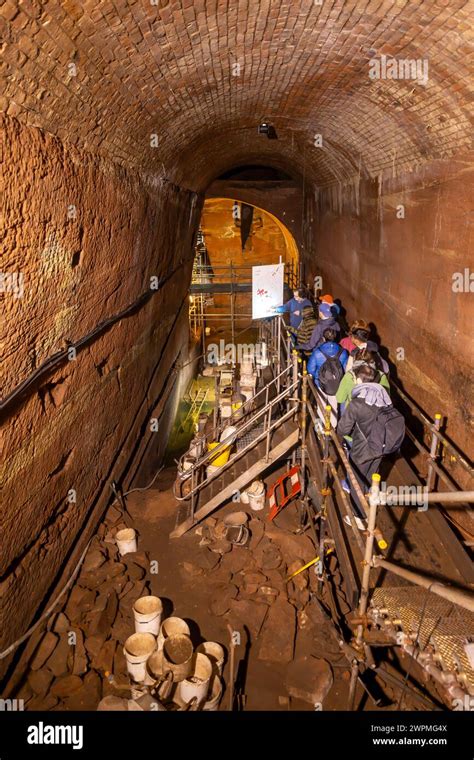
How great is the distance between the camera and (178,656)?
448 centimetres

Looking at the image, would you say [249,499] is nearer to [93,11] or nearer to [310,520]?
[310,520]

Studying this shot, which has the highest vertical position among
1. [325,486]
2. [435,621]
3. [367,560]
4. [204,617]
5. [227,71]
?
[227,71]

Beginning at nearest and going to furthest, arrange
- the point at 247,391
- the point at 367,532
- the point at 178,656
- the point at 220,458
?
1. the point at 367,532
2. the point at 178,656
3. the point at 220,458
4. the point at 247,391

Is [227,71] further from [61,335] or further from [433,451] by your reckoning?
[433,451]

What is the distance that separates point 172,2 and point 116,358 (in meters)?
4.32

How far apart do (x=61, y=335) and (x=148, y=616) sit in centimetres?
315

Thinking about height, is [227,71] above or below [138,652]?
above

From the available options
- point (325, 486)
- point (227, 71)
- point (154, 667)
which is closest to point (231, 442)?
point (325, 486)

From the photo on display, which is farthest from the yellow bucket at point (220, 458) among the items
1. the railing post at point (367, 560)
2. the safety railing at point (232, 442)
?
the railing post at point (367, 560)

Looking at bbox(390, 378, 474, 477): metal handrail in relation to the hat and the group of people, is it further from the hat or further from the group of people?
the hat

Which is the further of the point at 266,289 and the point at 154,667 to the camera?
the point at 266,289

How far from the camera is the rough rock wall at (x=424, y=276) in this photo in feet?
17.5

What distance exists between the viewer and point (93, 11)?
3.26 m

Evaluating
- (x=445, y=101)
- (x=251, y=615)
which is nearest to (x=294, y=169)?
(x=445, y=101)
